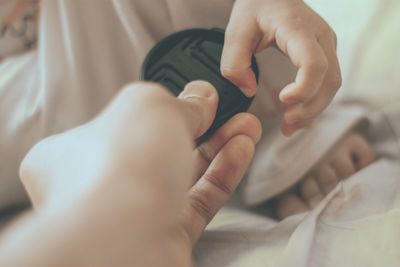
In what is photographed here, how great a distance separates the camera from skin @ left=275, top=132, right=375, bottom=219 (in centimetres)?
58

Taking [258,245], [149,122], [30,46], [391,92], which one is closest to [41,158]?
[149,122]

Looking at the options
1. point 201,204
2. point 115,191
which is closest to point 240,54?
point 201,204

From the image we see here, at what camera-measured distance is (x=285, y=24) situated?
0.45m

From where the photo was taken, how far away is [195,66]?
488 mm

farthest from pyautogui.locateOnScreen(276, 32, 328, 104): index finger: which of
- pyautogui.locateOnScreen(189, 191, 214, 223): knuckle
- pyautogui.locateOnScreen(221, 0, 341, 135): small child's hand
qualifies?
pyautogui.locateOnScreen(189, 191, 214, 223): knuckle

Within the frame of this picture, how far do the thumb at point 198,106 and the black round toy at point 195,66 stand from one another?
0.04 meters

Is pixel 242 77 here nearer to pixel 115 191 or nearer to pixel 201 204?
pixel 201 204

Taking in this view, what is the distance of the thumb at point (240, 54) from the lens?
44 centimetres

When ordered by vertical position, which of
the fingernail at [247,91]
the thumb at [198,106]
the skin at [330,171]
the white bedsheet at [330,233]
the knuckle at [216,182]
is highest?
the thumb at [198,106]

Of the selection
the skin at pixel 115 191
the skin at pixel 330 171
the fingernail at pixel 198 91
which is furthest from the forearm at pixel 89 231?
the skin at pixel 330 171

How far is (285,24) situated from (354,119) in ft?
0.66

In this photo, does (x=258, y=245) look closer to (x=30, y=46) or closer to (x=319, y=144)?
(x=319, y=144)

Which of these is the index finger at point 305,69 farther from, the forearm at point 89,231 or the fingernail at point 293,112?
the forearm at point 89,231

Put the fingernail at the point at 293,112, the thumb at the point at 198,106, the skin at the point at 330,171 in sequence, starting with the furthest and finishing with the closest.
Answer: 1. the skin at the point at 330,171
2. the fingernail at the point at 293,112
3. the thumb at the point at 198,106
